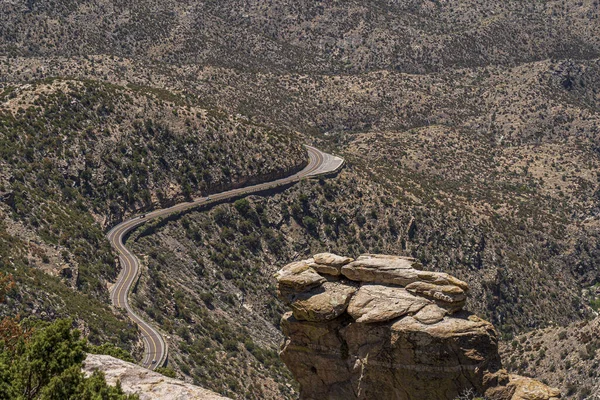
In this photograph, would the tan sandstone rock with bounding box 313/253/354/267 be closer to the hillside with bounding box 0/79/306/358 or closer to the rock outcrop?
the rock outcrop

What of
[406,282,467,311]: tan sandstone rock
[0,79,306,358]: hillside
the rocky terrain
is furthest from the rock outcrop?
the rocky terrain

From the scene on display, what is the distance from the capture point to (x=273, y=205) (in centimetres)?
14138

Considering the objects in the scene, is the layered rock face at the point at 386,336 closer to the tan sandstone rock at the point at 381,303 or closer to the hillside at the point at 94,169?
the tan sandstone rock at the point at 381,303

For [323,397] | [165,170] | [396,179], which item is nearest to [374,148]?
[396,179]

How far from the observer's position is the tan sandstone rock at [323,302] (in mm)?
46969

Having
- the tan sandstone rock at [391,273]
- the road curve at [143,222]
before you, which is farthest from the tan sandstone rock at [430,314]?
the road curve at [143,222]

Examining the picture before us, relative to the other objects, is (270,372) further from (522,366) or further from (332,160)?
(332,160)

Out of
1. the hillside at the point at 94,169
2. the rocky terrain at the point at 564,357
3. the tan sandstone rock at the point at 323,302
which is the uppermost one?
the tan sandstone rock at the point at 323,302

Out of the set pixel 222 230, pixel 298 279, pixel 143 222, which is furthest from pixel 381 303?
pixel 222 230

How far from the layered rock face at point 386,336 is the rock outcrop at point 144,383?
339 inches

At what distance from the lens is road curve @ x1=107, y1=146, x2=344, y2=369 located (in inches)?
3509

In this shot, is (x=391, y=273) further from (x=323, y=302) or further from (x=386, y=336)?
(x=323, y=302)

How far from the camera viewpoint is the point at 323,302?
4741 cm

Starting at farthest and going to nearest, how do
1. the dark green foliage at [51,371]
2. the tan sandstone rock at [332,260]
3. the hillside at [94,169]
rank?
the hillside at [94,169] → the tan sandstone rock at [332,260] → the dark green foliage at [51,371]
